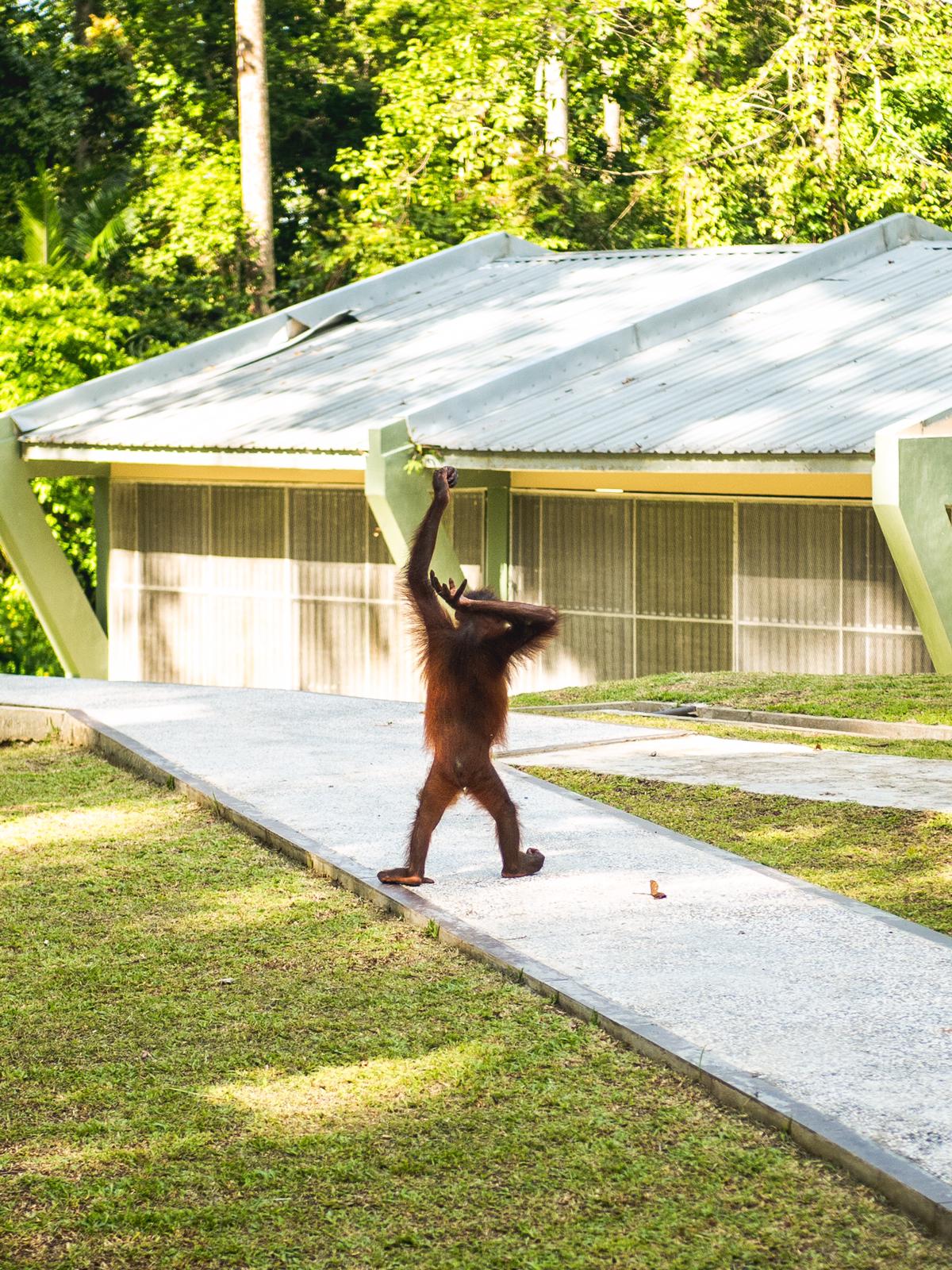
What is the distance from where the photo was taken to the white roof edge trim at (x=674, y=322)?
1734 cm

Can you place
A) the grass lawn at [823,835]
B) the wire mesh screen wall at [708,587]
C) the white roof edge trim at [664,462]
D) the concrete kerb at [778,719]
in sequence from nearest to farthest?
the grass lawn at [823,835] → the concrete kerb at [778,719] → the white roof edge trim at [664,462] → the wire mesh screen wall at [708,587]

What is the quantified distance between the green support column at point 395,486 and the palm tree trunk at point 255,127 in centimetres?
1280

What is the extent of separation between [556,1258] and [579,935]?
2523 mm

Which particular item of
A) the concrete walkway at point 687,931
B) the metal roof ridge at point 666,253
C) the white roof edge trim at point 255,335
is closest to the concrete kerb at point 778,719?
the concrete walkway at point 687,931

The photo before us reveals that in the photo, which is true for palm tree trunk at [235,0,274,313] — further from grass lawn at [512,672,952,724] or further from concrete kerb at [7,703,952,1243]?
concrete kerb at [7,703,952,1243]

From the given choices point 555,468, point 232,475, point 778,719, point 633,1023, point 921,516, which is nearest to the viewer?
point 633,1023

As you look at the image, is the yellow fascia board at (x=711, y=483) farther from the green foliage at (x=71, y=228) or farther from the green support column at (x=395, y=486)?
the green foliage at (x=71, y=228)

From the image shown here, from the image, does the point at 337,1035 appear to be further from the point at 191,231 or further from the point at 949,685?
the point at 191,231

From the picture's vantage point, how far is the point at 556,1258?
3957 millimetres

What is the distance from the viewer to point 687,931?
21.3 feet

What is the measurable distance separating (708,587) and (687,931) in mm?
10664

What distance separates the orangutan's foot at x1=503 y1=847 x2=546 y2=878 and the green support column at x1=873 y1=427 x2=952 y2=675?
726 centimetres

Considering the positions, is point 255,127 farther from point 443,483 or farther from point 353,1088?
point 353,1088

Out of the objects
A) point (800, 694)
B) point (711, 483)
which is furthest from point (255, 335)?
point (800, 694)
